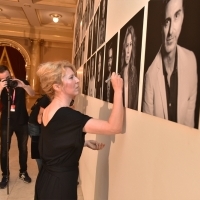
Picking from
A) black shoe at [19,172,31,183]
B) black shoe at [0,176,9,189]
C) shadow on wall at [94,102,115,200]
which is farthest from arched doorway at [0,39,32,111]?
shadow on wall at [94,102,115,200]

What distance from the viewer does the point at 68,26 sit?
29.9ft

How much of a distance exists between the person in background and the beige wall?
221mm

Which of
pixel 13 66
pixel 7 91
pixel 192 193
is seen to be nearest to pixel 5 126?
pixel 7 91

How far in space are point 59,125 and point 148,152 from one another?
1.83 feet

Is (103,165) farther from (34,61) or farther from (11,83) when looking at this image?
(34,61)

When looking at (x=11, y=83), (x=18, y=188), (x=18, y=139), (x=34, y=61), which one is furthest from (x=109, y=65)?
(x=34, y=61)

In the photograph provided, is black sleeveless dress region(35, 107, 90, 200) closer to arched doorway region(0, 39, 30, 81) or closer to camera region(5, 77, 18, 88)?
camera region(5, 77, 18, 88)

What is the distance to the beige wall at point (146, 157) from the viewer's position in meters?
0.70

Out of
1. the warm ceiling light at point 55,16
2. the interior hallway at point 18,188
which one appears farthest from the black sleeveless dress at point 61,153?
the warm ceiling light at point 55,16

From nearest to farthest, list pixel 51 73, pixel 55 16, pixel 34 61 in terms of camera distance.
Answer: pixel 51 73, pixel 55 16, pixel 34 61

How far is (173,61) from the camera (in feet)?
2.45

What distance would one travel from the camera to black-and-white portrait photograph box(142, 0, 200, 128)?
2.13ft

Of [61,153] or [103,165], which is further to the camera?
[103,165]

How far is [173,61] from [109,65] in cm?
89
